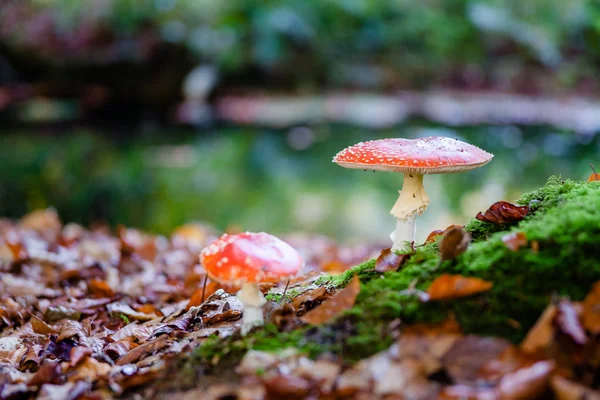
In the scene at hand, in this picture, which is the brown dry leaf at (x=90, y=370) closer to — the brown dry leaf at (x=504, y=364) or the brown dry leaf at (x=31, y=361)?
the brown dry leaf at (x=31, y=361)

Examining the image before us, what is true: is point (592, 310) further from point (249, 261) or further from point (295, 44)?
point (295, 44)

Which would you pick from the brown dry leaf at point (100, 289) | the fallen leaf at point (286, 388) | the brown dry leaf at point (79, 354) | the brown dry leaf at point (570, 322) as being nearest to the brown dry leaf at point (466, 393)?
the brown dry leaf at point (570, 322)

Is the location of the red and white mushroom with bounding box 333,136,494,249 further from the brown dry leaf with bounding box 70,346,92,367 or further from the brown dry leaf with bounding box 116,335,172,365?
the brown dry leaf with bounding box 70,346,92,367

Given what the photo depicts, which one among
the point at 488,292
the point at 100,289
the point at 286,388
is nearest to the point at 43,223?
the point at 100,289

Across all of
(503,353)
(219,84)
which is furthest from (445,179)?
(219,84)

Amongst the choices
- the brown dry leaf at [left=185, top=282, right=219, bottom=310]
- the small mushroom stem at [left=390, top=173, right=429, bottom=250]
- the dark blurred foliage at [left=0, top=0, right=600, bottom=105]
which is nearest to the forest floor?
the small mushroom stem at [left=390, top=173, right=429, bottom=250]

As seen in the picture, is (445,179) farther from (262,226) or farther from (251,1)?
(251,1)

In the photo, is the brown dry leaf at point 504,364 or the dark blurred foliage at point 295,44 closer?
the brown dry leaf at point 504,364
